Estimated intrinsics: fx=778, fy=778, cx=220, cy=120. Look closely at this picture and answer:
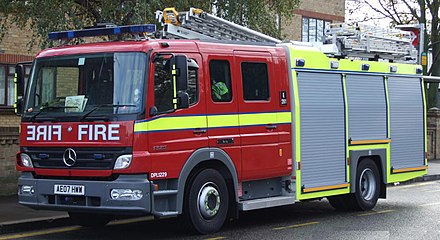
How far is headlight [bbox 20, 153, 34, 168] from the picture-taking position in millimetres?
10703

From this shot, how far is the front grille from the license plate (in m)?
0.25

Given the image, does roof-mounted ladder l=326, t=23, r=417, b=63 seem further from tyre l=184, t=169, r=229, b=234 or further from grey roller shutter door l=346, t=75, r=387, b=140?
tyre l=184, t=169, r=229, b=234

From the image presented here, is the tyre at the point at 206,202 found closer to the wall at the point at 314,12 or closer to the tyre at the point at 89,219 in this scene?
the tyre at the point at 89,219

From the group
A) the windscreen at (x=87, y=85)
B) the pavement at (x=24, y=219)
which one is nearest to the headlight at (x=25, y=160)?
the windscreen at (x=87, y=85)

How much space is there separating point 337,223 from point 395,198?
15.1 ft

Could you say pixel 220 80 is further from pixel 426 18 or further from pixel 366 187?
pixel 426 18

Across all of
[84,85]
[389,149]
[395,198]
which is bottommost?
[395,198]

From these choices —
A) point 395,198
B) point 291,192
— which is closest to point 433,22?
point 395,198

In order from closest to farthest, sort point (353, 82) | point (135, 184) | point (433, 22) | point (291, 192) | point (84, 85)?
1. point (135, 184)
2. point (84, 85)
3. point (291, 192)
4. point (353, 82)
5. point (433, 22)

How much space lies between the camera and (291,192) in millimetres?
12281

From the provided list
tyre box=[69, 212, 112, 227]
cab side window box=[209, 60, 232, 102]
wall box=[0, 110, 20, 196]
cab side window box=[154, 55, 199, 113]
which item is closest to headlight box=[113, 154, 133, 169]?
cab side window box=[154, 55, 199, 113]

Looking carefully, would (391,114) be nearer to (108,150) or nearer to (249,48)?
(249,48)

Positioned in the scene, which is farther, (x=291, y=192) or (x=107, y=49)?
(x=291, y=192)

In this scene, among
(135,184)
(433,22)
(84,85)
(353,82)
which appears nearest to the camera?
(135,184)
